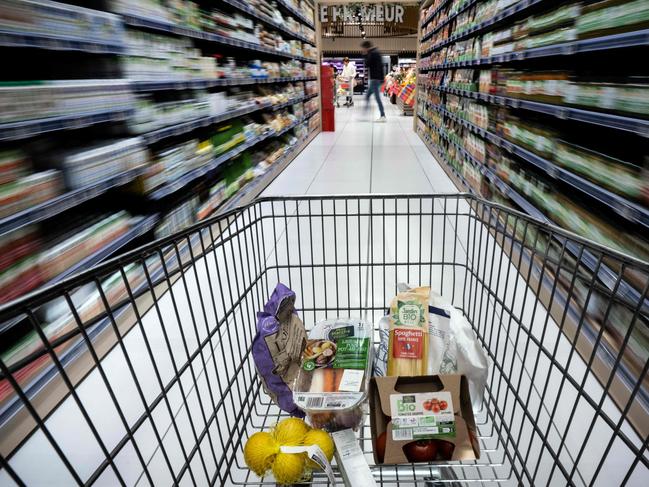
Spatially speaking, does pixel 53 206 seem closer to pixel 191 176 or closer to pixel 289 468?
pixel 191 176

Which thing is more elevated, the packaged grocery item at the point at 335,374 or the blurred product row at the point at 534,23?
the blurred product row at the point at 534,23

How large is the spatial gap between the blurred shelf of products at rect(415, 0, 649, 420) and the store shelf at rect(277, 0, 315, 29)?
261 cm

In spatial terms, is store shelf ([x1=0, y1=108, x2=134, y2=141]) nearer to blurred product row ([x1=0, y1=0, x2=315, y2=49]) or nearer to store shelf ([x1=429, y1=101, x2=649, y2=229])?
blurred product row ([x1=0, y1=0, x2=315, y2=49])

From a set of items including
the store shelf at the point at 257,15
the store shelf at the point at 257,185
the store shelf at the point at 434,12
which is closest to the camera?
the store shelf at the point at 257,15

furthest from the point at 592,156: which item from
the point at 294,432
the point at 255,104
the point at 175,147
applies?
the point at 255,104

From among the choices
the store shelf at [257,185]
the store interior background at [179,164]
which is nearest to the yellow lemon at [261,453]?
the store interior background at [179,164]

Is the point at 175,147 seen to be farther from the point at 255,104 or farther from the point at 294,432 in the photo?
the point at 294,432

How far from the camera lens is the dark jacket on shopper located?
945 cm

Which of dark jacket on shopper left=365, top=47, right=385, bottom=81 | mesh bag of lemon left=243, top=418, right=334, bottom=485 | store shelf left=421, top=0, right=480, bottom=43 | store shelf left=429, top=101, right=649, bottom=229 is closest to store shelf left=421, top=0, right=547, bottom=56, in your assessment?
store shelf left=421, top=0, right=480, bottom=43

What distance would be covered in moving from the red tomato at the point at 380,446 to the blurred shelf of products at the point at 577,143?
1.60 feet

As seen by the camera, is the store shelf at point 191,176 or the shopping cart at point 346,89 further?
the shopping cart at point 346,89

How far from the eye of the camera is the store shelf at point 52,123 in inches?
50.2

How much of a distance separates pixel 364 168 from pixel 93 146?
12.3ft

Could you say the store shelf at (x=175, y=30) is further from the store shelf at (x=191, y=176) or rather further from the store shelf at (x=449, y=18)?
the store shelf at (x=449, y=18)
